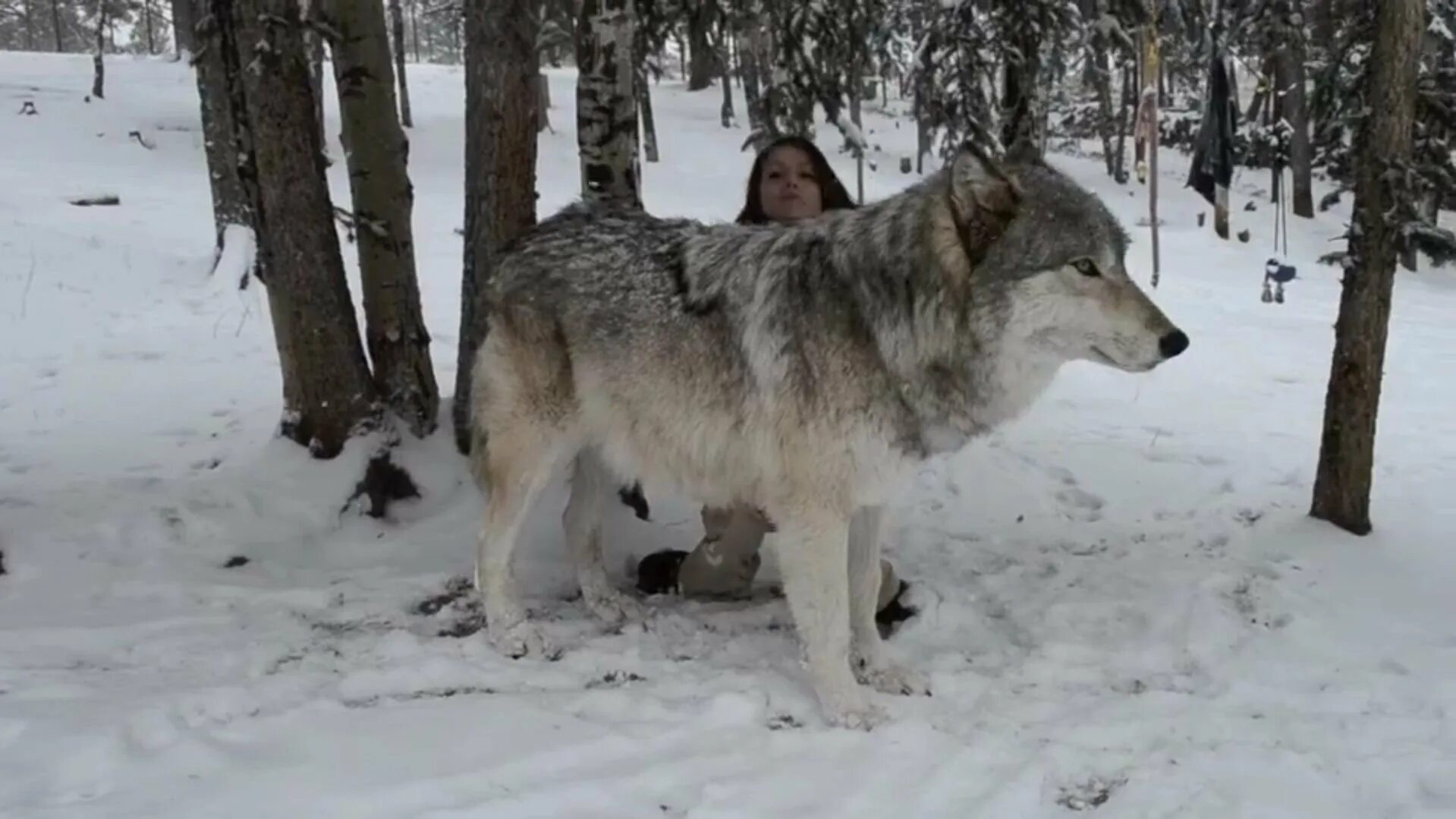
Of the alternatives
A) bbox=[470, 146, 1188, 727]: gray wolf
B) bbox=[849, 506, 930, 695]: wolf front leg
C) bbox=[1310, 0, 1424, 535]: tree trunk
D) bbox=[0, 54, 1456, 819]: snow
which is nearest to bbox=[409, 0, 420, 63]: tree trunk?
bbox=[0, 54, 1456, 819]: snow

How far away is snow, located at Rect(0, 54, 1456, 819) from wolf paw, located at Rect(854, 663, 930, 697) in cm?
7

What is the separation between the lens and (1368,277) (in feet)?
15.0

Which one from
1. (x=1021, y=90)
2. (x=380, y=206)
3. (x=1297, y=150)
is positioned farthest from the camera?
(x=1297, y=150)

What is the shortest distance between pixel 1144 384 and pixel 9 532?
8.20m

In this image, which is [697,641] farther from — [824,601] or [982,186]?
[982,186]

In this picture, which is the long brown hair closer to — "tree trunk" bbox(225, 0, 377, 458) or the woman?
the woman

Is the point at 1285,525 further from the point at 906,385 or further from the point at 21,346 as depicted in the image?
the point at 21,346

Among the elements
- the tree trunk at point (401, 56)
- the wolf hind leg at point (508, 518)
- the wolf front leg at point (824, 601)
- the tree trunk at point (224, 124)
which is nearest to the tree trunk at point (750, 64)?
the tree trunk at point (224, 124)

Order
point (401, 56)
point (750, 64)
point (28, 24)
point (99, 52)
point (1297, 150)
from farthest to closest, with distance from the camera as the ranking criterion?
point (28, 24) < point (401, 56) < point (99, 52) < point (1297, 150) < point (750, 64)

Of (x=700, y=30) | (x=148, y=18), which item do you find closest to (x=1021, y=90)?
(x=700, y=30)

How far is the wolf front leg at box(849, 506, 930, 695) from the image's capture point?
3617 millimetres

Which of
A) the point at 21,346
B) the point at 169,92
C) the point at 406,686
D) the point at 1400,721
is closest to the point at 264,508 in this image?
the point at 406,686

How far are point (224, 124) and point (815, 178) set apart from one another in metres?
9.56

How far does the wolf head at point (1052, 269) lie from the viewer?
9.91ft
